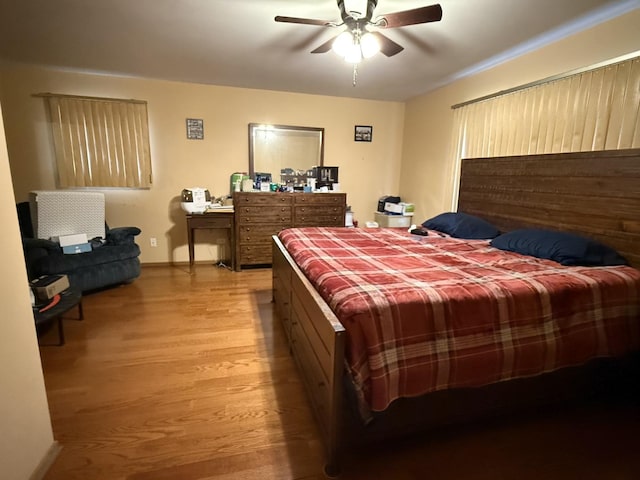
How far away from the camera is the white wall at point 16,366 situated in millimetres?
1171

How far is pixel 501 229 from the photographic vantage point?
3.07m

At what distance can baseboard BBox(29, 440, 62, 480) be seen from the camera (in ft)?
4.28

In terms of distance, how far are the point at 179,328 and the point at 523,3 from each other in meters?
3.41

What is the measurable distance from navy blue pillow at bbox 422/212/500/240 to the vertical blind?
3640mm

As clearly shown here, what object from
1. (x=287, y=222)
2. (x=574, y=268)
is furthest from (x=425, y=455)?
(x=287, y=222)

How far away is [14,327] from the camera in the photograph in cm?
124

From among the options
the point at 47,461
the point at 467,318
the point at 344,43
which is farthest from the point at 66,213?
the point at 467,318

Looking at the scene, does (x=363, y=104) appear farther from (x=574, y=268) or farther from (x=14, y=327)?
(x=14, y=327)

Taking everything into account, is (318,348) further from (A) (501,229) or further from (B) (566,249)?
(A) (501,229)

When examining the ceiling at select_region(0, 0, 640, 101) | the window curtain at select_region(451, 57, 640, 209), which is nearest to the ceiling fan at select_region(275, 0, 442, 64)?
the ceiling at select_region(0, 0, 640, 101)

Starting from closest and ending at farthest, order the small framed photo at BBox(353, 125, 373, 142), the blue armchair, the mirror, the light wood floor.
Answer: the light wood floor → the blue armchair → the mirror → the small framed photo at BBox(353, 125, 373, 142)

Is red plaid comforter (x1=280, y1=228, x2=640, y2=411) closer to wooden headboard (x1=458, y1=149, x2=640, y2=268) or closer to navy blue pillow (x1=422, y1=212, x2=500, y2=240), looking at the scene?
wooden headboard (x1=458, y1=149, x2=640, y2=268)

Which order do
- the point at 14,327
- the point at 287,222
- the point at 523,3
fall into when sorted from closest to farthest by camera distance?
1. the point at 14,327
2. the point at 523,3
3. the point at 287,222

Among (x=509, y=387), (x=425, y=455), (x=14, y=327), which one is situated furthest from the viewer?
(x=509, y=387)
